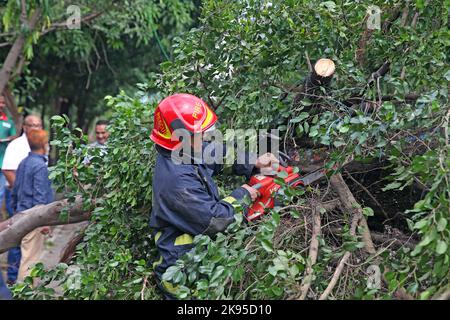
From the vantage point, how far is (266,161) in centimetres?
391

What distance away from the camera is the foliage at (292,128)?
3102mm

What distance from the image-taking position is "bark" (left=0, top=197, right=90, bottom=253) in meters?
4.59

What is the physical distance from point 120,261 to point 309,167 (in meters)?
1.29

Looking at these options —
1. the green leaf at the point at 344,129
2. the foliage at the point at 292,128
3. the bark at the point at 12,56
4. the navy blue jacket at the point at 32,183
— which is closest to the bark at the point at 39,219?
the foliage at the point at 292,128

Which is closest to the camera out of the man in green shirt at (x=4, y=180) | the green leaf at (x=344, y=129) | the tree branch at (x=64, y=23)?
the green leaf at (x=344, y=129)

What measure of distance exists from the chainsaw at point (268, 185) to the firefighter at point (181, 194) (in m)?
0.07

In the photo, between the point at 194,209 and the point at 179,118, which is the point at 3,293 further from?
the point at 179,118

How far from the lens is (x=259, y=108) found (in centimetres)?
412

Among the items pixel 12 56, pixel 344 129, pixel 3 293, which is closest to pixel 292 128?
pixel 344 129

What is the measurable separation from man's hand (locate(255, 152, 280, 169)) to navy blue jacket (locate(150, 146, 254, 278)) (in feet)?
0.87

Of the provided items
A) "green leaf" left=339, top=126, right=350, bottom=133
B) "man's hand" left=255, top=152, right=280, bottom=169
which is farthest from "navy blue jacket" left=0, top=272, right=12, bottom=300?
"green leaf" left=339, top=126, right=350, bottom=133

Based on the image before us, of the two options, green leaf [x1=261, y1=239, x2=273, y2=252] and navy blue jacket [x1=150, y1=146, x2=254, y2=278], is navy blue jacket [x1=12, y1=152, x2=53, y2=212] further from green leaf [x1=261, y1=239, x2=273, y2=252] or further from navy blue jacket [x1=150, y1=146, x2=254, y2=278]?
green leaf [x1=261, y1=239, x2=273, y2=252]

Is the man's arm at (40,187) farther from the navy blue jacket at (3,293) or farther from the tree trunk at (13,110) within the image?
the tree trunk at (13,110)

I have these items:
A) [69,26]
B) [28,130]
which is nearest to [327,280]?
[28,130]
